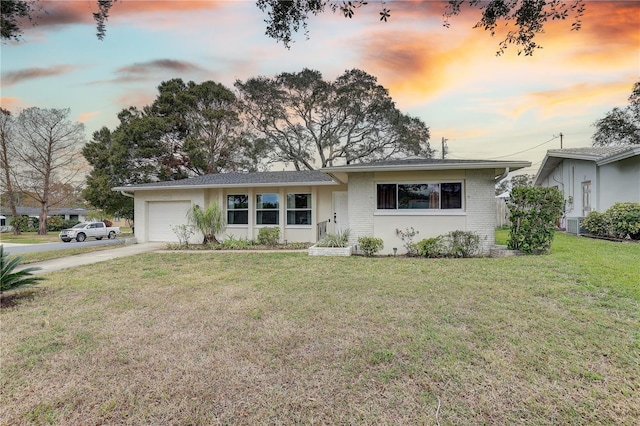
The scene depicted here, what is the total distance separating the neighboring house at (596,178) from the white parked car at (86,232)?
2906cm

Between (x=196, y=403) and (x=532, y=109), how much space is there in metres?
14.7

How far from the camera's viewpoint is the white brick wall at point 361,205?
34.6 ft

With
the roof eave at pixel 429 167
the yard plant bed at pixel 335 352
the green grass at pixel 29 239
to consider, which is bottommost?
the green grass at pixel 29 239

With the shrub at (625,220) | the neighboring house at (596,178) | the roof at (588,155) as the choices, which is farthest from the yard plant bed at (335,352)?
the neighboring house at (596,178)

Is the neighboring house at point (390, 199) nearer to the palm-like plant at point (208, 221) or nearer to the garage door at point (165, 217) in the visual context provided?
the palm-like plant at point (208, 221)

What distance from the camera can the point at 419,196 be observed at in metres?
10.4

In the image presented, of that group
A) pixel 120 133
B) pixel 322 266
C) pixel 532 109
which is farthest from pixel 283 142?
pixel 322 266

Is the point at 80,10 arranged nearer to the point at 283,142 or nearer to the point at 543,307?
→ the point at 543,307

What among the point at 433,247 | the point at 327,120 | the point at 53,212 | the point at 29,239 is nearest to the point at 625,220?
the point at 433,247

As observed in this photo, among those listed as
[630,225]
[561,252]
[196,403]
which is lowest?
[196,403]

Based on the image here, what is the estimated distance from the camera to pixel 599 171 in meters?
13.6

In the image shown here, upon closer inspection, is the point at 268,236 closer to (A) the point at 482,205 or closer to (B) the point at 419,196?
(B) the point at 419,196

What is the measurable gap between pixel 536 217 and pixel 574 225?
7570mm

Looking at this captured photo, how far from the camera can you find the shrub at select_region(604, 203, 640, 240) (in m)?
10.4
